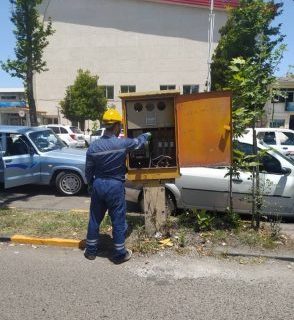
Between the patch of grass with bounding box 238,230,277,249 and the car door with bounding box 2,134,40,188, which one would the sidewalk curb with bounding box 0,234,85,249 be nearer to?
the patch of grass with bounding box 238,230,277,249

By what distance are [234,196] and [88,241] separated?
290cm

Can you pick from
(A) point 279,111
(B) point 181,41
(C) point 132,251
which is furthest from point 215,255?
(B) point 181,41

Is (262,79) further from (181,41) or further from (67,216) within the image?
(181,41)

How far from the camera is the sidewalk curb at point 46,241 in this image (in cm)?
634

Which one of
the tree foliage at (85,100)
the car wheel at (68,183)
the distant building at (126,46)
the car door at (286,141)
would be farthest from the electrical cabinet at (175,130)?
the distant building at (126,46)

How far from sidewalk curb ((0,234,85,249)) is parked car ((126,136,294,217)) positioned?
1969mm

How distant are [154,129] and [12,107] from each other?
151ft

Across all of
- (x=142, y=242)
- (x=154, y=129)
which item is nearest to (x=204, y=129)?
(x=154, y=129)

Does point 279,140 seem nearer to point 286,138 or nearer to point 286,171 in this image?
point 286,138

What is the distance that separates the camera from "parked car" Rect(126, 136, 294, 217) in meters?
7.51

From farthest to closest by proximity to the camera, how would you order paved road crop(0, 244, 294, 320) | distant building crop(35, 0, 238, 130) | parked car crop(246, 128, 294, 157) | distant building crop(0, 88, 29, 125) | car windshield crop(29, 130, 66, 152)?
distant building crop(35, 0, 238, 130), distant building crop(0, 88, 29, 125), parked car crop(246, 128, 294, 157), car windshield crop(29, 130, 66, 152), paved road crop(0, 244, 294, 320)

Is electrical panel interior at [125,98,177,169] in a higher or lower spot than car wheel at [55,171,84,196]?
higher

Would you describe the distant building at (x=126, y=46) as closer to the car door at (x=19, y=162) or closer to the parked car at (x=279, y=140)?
the parked car at (x=279, y=140)

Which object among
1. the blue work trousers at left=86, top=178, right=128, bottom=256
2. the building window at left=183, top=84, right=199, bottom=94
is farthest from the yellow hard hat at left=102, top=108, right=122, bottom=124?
the building window at left=183, top=84, right=199, bottom=94
